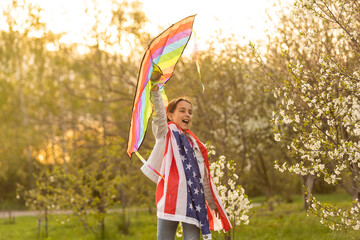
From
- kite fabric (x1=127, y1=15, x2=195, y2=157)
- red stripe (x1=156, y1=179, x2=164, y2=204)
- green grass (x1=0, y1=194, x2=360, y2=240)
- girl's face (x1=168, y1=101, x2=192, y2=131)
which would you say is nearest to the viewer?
kite fabric (x1=127, y1=15, x2=195, y2=157)

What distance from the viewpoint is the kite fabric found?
3398mm

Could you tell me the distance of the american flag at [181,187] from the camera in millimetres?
3406

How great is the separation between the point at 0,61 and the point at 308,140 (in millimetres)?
24905

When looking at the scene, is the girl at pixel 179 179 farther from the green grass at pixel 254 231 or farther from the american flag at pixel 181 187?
the green grass at pixel 254 231

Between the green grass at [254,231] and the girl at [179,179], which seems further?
the green grass at [254,231]

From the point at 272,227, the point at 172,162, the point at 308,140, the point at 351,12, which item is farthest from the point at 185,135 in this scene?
the point at 272,227

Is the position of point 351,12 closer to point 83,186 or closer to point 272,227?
point 272,227

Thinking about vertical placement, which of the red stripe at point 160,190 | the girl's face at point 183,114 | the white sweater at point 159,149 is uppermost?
the girl's face at point 183,114

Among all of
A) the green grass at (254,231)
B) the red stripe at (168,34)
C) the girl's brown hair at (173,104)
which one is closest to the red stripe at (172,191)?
the girl's brown hair at (173,104)

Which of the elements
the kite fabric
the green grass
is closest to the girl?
the kite fabric

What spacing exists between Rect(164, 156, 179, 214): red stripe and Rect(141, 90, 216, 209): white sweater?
0.17 m

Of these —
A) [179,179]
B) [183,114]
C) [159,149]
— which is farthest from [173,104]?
[179,179]

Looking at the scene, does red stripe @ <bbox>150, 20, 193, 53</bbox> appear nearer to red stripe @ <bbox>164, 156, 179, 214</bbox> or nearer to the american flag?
the american flag

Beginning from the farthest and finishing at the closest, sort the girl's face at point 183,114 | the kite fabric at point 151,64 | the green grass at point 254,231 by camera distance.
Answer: the green grass at point 254,231 → the girl's face at point 183,114 → the kite fabric at point 151,64
